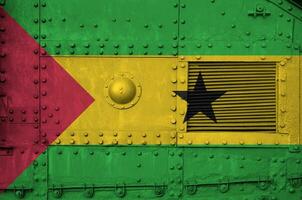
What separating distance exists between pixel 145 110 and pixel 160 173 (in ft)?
1.72

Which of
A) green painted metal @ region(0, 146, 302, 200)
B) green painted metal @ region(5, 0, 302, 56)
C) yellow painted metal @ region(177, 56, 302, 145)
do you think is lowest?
green painted metal @ region(0, 146, 302, 200)

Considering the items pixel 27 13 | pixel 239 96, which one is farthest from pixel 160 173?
pixel 27 13

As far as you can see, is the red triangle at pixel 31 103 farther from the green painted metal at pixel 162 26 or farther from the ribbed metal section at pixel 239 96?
the ribbed metal section at pixel 239 96

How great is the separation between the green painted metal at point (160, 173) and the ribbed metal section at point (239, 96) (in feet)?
0.65

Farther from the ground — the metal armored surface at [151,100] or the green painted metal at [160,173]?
the metal armored surface at [151,100]

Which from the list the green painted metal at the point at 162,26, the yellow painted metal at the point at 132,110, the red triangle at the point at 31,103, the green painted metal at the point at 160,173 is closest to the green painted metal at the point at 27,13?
the green painted metal at the point at 162,26

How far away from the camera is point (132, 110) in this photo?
345cm

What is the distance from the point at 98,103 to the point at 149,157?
1.97 ft

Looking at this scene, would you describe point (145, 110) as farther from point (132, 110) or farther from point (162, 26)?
point (162, 26)

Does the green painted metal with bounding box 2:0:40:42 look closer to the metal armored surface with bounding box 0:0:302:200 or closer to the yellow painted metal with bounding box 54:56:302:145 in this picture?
the metal armored surface with bounding box 0:0:302:200

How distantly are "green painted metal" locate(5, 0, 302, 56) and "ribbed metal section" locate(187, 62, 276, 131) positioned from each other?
0.13 meters

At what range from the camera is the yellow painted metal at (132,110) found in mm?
3449

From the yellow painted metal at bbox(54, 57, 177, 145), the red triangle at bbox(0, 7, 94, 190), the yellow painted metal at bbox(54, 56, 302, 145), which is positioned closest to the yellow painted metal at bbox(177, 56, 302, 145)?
the yellow painted metal at bbox(54, 56, 302, 145)

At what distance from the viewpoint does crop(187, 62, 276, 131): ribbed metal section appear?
3.49 metres
